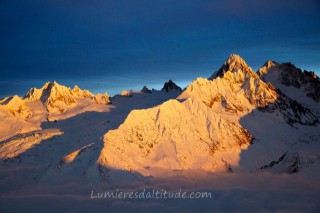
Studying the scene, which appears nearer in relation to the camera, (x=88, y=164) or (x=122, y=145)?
(x=88, y=164)

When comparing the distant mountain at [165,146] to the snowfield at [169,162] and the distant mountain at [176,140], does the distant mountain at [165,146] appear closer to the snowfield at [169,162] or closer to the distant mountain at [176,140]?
the distant mountain at [176,140]

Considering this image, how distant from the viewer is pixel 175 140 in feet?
532

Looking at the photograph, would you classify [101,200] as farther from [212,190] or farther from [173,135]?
[173,135]

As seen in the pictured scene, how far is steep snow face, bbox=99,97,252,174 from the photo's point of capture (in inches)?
5881

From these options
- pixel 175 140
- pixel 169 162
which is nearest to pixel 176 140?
pixel 175 140

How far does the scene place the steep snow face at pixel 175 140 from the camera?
149 metres

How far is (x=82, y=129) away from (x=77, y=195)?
228 feet

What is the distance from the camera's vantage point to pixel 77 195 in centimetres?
12775

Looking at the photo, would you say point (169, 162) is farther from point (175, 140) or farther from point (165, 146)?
point (175, 140)

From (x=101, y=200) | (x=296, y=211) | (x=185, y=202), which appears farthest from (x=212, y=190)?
(x=101, y=200)

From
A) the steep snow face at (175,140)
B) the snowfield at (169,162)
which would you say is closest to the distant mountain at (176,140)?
the steep snow face at (175,140)

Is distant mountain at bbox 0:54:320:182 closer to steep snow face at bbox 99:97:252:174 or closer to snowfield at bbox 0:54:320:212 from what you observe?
steep snow face at bbox 99:97:252:174

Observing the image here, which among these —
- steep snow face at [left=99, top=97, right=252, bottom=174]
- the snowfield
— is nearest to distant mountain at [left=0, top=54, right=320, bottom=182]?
steep snow face at [left=99, top=97, right=252, bottom=174]

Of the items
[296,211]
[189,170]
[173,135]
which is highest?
[173,135]
